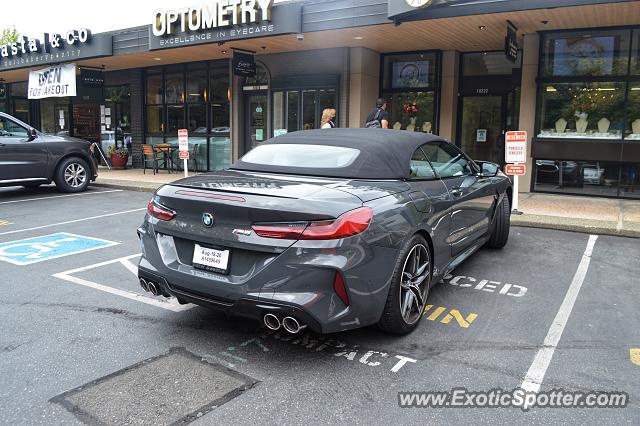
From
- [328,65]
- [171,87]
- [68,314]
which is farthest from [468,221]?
[171,87]

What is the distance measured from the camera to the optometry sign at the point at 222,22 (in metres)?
11.3

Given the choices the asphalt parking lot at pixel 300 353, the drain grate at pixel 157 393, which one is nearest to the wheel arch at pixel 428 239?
the asphalt parking lot at pixel 300 353

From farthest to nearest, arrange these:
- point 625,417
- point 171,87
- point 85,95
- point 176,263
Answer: point 85,95
point 171,87
point 176,263
point 625,417

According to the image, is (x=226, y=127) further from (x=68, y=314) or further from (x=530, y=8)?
(x=68, y=314)

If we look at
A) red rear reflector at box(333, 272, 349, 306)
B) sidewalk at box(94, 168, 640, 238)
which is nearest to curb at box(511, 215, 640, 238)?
sidewalk at box(94, 168, 640, 238)

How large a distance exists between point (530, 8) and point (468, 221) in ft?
18.2

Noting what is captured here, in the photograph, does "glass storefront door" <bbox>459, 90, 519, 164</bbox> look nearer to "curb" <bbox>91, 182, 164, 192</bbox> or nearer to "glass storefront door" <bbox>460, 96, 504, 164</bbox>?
"glass storefront door" <bbox>460, 96, 504, 164</bbox>

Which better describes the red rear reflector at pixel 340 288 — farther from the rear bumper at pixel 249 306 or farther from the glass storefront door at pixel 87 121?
the glass storefront door at pixel 87 121

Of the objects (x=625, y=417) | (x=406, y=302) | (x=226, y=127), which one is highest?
(x=226, y=127)

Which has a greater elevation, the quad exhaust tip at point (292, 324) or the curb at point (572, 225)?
the quad exhaust tip at point (292, 324)

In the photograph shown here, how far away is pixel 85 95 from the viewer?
19062 mm

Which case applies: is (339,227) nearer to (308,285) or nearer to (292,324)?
(308,285)

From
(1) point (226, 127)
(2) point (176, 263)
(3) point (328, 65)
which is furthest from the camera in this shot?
(1) point (226, 127)

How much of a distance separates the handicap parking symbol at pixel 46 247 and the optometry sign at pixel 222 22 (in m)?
6.31
